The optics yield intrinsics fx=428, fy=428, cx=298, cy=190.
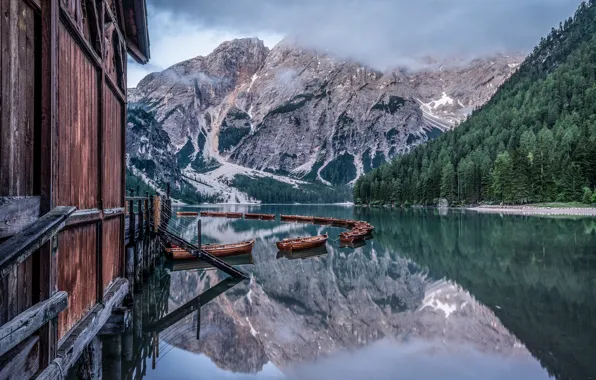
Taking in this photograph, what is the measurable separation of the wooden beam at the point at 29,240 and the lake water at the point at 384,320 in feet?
29.6

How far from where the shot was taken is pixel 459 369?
1316cm

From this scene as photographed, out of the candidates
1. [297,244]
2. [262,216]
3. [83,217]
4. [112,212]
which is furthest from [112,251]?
[262,216]

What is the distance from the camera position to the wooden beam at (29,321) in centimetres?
417

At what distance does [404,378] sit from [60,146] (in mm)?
10927

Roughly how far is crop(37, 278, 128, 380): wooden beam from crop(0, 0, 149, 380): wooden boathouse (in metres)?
0.02

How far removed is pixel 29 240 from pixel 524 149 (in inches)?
4387

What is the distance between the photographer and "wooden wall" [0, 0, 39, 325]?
468cm

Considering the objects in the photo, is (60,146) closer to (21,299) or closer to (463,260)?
(21,299)

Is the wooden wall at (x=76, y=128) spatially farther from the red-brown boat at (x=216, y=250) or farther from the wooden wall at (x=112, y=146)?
the red-brown boat at (x=216, y=250)

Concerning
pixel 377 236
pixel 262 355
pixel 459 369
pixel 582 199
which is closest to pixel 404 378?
pixel 459 369

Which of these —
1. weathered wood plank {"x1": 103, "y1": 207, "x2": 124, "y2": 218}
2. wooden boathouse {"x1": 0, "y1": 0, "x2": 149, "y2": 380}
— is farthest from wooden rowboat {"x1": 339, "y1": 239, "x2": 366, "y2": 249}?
wooden boathouse {"x1": 0, "y1": 0, "x2": 149, "y2": 380}

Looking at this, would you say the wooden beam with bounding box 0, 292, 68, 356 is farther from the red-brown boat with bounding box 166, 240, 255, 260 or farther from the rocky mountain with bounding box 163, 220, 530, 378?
the red-brown boat with bounding box 166, 240, 255, 260

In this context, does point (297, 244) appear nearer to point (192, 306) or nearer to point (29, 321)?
point (192, 306)

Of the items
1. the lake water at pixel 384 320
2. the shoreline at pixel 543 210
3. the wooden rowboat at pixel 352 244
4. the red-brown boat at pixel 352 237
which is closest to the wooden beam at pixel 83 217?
the lake water at pixel 384 320
